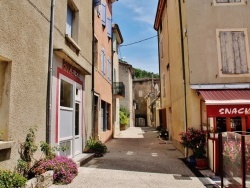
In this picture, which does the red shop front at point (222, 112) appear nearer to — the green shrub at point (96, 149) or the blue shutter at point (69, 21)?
the green shrub at point (96, 149)

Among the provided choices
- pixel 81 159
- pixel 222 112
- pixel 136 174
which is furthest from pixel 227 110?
pixel 81 159

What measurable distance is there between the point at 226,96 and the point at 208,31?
3212mm

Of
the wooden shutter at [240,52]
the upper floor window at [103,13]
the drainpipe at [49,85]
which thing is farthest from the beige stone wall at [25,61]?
the upper floor window at [103,13]

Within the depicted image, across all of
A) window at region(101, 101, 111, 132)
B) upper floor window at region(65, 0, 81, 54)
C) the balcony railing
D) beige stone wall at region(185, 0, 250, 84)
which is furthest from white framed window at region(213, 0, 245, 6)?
the balcony railing

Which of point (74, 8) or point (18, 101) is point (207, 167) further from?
point (74, 8)

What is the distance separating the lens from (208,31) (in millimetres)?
11758

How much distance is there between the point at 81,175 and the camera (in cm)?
867

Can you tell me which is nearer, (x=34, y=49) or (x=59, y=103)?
(x=34, y=49)

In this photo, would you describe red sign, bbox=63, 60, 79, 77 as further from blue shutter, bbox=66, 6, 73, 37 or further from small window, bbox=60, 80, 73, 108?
blue shutter, bbox=66, 6, 73, 37

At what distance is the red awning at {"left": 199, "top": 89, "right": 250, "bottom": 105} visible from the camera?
31.5ft

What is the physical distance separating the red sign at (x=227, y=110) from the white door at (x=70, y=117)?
5336mm

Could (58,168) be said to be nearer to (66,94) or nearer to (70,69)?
(66,94)

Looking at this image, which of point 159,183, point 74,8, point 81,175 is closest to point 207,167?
point 159,183

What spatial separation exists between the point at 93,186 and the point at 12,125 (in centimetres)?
282
